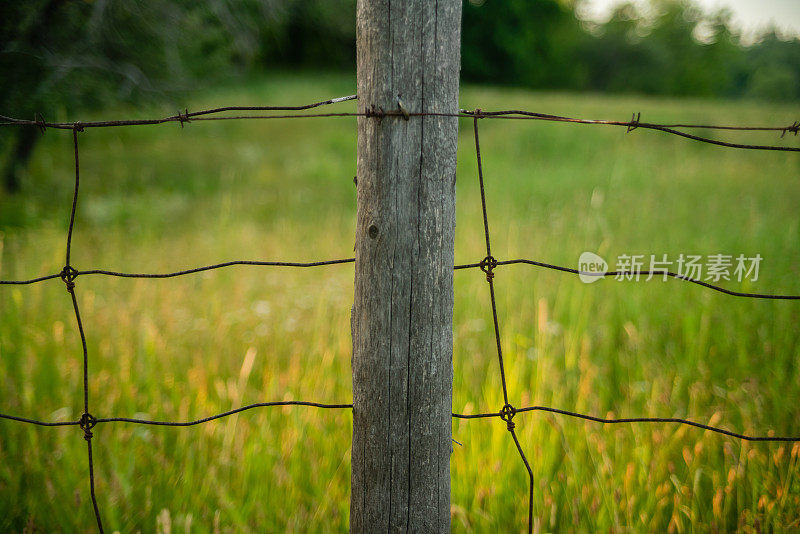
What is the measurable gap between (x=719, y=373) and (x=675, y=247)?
2.04 meters

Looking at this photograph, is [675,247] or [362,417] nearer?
[362,417]

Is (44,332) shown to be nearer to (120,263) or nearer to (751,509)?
(120,263)

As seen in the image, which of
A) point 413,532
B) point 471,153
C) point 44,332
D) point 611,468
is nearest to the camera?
point 413,532

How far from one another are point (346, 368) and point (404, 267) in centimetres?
171

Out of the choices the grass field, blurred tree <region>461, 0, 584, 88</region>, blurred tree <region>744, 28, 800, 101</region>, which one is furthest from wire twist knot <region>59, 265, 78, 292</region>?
blurred tree <region>744, 28, 800, 101</region>

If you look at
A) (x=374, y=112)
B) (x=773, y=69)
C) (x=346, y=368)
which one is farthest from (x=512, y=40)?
(x=773, y=69)

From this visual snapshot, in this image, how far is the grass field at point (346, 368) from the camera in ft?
6.16

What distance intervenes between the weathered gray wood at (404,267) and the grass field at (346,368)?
632 mm

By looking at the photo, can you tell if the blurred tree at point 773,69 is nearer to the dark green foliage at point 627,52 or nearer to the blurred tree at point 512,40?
the dark green foliage at point 627,52

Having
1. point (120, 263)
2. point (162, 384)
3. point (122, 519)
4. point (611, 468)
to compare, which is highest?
point (120, 263)

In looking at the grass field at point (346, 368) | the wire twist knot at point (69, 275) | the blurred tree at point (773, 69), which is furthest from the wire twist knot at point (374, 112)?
the blurred tree at point (773, 69)

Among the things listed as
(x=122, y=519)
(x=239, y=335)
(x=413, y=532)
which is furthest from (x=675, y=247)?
(x=122, y=519)

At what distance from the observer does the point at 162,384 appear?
268 centimetres

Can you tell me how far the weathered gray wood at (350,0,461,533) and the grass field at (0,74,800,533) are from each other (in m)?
0.63
